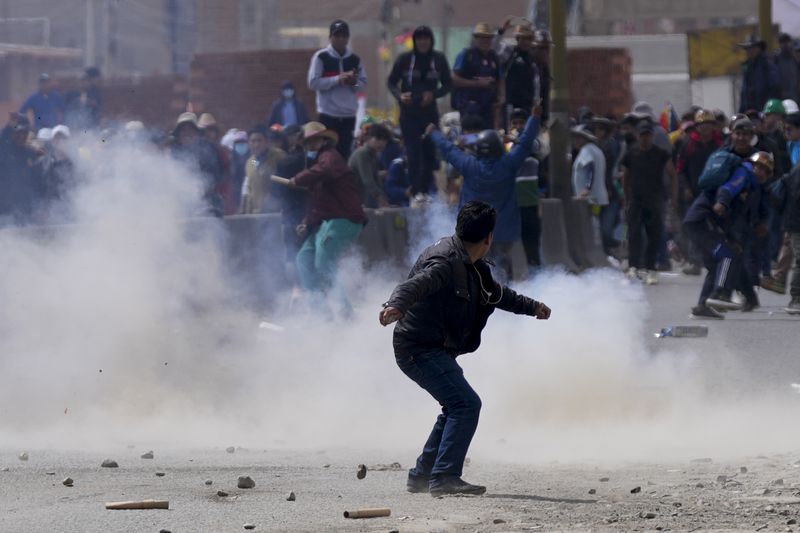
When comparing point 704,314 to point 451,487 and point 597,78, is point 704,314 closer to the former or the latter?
point 451,487

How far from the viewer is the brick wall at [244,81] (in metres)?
23.5

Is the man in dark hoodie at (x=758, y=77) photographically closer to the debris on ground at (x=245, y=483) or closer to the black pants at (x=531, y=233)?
the black pants at (x=531, y=233)

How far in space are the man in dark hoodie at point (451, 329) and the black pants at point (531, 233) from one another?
7914mm

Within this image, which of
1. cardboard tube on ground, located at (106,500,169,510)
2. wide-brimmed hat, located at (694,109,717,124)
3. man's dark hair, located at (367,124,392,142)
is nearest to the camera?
cardboard tube on ground, located at (106,500,169,510)

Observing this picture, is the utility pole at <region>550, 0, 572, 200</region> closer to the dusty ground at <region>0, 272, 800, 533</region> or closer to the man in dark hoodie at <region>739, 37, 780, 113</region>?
the man in dark hoodie at <region>739, 37, 780, 113</region>

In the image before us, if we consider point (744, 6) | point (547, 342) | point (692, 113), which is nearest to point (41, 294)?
point (547, 342)

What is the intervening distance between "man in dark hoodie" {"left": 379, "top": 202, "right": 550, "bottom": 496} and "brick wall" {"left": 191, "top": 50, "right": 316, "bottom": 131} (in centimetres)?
1630

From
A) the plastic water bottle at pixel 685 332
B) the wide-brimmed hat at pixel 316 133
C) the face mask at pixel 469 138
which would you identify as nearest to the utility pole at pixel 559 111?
the face mask at pixel 469 138

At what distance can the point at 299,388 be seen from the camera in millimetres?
10703

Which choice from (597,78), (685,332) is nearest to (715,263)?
(685,332)

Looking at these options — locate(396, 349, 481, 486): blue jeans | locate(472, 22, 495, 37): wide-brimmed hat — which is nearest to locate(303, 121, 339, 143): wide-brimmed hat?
locate(472, 22, 495, 37): wide-brimmed hat

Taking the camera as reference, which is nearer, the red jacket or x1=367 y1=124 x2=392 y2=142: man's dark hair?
the red jacket

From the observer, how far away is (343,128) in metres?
15.7

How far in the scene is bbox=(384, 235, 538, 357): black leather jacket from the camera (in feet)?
22.9
